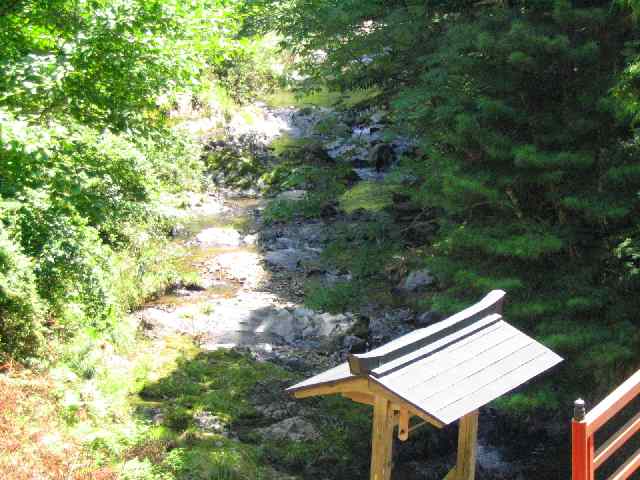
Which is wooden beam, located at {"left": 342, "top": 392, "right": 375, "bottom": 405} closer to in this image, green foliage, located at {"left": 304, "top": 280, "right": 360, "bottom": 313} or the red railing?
the red railing

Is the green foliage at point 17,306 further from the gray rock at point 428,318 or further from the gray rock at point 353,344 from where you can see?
the gray rock at point 428,318

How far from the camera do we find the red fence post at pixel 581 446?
3.42 meters

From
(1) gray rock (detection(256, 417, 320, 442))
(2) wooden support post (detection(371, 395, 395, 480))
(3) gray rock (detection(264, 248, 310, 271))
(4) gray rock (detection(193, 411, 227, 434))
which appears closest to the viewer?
(2) wooden support post (detection(371, 395, 395, 480))

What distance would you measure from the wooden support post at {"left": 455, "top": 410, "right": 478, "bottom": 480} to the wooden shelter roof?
0.81 meters

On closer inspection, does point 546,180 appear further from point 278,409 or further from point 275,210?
point 278,409

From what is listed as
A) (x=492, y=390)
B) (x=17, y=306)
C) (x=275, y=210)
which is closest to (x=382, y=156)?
(x=275, y=210)

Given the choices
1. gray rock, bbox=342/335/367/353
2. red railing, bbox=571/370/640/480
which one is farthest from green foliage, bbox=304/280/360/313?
red railing, bbox=571/370/640/480

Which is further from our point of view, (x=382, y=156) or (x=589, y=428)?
(x=382, y=156)

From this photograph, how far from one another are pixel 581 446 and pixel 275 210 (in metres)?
9.09

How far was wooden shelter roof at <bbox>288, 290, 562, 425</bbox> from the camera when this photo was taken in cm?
475

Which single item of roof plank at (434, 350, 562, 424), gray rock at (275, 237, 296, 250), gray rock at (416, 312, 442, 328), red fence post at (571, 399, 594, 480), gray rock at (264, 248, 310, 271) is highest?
red fence post at (571, 399, 594, 480)

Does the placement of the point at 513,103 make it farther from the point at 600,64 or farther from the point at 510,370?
the point at 510,370

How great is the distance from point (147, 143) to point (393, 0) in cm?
561

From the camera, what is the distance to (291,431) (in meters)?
9.84
